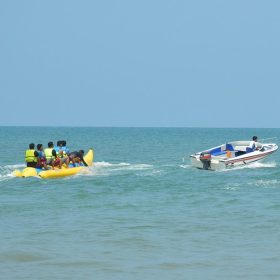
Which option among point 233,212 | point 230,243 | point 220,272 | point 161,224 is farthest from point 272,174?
point 220,272

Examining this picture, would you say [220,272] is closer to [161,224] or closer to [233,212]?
[161,224]

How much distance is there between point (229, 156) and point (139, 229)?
16.2 metres

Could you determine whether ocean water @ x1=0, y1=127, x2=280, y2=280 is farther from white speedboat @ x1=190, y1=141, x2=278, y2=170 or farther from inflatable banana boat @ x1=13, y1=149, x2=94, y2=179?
white speedboat @ x1=190, y1=141, x2=278, y2=170

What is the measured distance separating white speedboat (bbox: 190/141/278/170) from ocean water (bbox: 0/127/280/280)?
139 inches

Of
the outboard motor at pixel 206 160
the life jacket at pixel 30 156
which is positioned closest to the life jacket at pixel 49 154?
the life jacket at pixel 30 156

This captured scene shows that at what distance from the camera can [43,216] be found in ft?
53.3

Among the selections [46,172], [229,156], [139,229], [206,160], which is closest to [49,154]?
[46,172]

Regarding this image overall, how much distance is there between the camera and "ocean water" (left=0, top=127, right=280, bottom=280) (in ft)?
35.9

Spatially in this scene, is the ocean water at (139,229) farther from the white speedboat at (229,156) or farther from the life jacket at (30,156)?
the white speedboat at (229,156)

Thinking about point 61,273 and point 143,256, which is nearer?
point 61,273

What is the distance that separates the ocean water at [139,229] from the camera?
11.0m

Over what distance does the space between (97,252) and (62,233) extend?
1907 mm

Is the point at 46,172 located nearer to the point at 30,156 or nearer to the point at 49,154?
the point at 30,156

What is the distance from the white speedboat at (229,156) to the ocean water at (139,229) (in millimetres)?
3531
